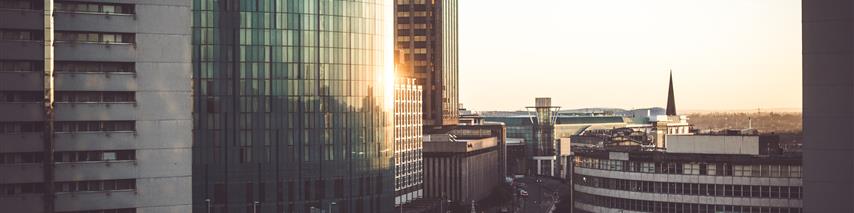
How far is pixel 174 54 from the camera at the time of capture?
278 ft

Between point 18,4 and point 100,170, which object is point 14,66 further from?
point 100,170

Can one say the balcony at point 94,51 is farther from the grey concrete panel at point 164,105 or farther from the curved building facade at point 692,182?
the curved building facade at point 692,182

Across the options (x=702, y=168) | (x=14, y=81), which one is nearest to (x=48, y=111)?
(x=14, y=81)

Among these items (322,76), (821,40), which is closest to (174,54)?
(821,40)

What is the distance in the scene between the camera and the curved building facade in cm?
12900

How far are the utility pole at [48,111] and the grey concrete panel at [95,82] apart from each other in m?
2.35

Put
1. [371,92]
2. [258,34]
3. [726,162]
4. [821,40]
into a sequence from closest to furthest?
[821,40], [726,162], [258,34], [371,92]

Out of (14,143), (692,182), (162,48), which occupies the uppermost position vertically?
(162,48)

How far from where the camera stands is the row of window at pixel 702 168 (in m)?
129

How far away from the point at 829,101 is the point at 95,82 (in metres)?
64.9

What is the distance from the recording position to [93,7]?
284 feet

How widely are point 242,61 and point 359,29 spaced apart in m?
19.2

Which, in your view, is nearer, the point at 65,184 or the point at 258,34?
the point at 65,184

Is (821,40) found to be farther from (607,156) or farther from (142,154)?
(607,156)
